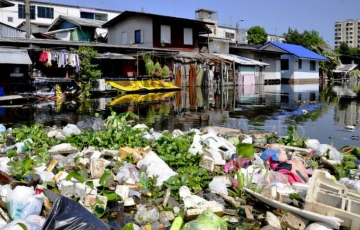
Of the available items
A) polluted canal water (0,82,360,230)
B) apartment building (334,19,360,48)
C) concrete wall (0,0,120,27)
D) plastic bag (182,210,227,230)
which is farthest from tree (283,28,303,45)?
apartment building (334,19,360,48)

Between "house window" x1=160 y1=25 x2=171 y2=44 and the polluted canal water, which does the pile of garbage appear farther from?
"house window" x1=160 y1=25 x2=171 y2=44

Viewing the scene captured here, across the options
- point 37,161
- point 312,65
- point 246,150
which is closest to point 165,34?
point 312,65

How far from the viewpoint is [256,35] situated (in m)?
53.2

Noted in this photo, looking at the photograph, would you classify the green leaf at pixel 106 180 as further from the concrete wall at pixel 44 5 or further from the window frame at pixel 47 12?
the window frame at pixel 47 12

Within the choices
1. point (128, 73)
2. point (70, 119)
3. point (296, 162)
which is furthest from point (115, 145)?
point (128, 73)

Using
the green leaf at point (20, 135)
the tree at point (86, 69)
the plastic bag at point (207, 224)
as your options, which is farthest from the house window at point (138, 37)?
the plastic bag at point (207, 224)

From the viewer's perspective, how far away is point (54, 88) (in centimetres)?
1872

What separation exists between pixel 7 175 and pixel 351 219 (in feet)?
12.5

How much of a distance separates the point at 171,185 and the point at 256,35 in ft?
169

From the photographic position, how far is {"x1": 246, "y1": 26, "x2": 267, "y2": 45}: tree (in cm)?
5319

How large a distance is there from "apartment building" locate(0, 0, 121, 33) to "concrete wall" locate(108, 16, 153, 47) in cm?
1244

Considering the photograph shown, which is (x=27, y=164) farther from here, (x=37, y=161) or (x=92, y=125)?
(x=92, y=125)

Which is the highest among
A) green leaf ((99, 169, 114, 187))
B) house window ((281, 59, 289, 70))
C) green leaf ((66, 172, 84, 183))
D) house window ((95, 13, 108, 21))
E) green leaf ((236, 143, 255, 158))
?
house window ((95, 13, 108, 21))

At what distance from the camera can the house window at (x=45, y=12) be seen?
1624 inches
